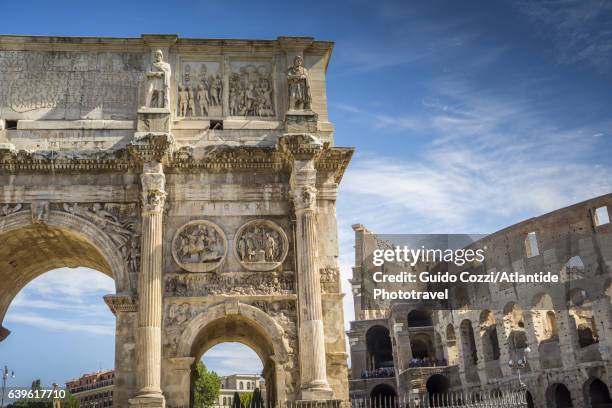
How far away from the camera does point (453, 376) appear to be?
125 ft

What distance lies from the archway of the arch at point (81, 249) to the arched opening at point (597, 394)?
25.1m

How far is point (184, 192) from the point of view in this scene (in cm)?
1323

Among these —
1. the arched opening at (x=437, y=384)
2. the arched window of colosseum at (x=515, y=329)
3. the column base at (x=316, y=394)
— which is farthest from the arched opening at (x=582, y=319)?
the column base at (x=316, y=394)

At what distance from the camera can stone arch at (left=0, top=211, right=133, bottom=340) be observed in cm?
1267

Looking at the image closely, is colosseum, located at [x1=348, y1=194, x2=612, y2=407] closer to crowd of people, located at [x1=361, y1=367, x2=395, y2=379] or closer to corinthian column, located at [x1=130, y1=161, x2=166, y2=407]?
crowd of people, located at [x1=361, y1=367, x2=395, y2=379]

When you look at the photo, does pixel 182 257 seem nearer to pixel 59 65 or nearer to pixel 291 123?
pixel 291 123

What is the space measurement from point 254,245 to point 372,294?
36.0m

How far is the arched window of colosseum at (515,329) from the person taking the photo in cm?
3466

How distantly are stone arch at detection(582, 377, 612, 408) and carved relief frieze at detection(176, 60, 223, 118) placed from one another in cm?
2485

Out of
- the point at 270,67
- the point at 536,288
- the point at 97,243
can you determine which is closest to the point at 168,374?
the point at 97,243

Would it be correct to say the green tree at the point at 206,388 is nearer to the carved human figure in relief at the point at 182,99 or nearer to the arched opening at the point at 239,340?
the arched opening at the point at 239,340

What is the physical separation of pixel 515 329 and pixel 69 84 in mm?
29598

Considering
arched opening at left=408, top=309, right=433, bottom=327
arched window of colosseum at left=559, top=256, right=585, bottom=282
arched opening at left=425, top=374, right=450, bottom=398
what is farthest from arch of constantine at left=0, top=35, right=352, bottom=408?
arched opening at left=408, top=309, right=433, bottom=327

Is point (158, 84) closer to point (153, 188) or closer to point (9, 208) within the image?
point (153, 188)
